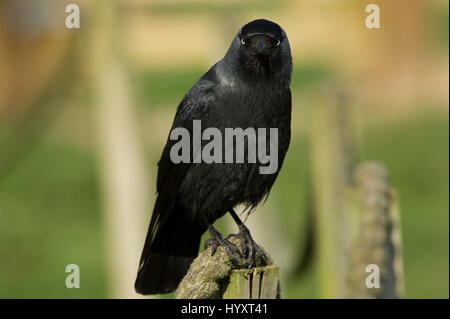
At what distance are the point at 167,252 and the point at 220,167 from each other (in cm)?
62

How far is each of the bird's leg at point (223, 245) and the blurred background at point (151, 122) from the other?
→ 116 centimetres

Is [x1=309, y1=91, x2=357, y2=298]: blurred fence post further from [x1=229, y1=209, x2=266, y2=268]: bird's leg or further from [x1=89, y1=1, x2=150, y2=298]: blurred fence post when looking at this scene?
[x1=89, y1=1, x2=150, y2=298]: blurred fence post

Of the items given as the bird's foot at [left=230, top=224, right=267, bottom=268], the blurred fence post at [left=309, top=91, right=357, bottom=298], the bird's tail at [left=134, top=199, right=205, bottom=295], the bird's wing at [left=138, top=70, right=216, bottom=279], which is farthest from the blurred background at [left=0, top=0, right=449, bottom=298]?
the bird's foot at [left=230, top=224, right=267, bottom=268]

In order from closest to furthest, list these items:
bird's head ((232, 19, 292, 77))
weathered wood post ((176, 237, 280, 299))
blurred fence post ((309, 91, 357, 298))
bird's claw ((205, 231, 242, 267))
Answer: weathered wood post ((176, 237, 280, 299)) < bird's claw ((205, 231, 242, 267)) < bird's head ((232, 19, 292, 77)) < blurred fence post ((309, 91, 357, 298))

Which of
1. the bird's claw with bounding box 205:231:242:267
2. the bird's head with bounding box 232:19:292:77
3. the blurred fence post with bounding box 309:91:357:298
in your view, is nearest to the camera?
the bird's claw with bounding box 205:231:242:267

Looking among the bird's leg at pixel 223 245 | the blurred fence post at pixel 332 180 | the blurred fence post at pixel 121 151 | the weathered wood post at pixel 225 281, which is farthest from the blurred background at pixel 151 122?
the weathered wood post at pixel 225 281

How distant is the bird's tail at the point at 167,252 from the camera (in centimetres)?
367

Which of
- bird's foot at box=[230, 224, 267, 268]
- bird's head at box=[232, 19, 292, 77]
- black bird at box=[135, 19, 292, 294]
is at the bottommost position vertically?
bird's foot at box=[230, 224, 267, 268]

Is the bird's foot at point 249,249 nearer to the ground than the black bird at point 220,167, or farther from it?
nearer to the ground

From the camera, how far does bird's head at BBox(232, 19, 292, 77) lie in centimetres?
301

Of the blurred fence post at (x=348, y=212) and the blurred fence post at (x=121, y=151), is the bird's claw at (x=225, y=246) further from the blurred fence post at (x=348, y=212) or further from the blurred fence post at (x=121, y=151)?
the blurred fence post at (x=121, y=151)

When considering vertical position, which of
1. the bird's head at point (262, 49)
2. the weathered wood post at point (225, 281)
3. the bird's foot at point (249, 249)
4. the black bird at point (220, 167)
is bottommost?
the weathered wood post at point (225, 281)

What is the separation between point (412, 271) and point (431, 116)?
927 centimetres

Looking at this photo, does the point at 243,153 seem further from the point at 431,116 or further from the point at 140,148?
the point at 431,116
